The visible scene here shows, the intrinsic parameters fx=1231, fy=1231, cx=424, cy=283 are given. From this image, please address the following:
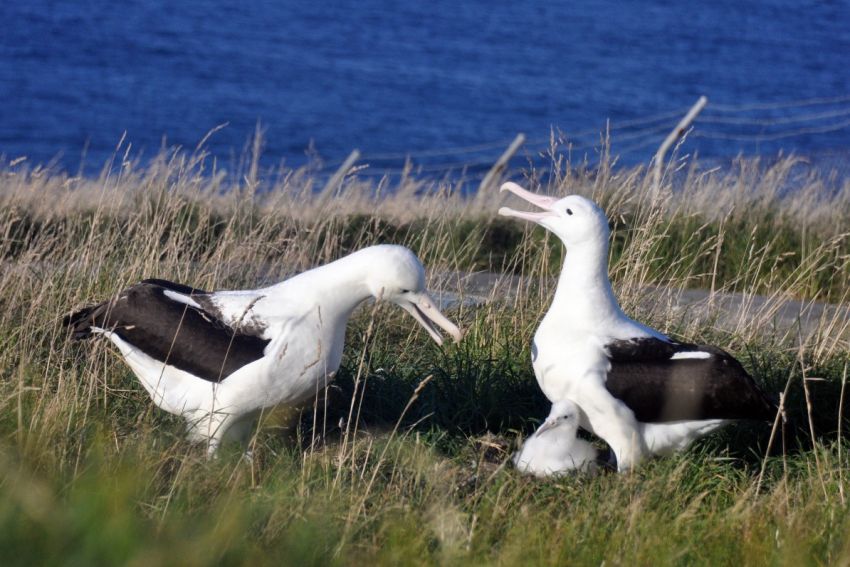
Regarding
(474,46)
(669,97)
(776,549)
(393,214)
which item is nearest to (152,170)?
(393,214)

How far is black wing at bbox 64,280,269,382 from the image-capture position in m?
4.06

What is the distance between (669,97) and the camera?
104 ft

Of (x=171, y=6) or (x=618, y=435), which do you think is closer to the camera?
(x=618, y=435)

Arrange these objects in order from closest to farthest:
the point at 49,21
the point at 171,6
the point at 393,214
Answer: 1. the point at 393,214
2. the point at 49,21
3. the point at 171,6

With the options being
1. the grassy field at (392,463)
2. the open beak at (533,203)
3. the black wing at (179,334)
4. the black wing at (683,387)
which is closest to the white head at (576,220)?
the open beak at (533,203)

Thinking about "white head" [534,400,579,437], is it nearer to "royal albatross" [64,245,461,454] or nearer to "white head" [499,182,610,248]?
"royal albatross" [64,245,461,454]

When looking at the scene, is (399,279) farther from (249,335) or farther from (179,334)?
(179,334)

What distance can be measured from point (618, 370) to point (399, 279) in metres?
0.82

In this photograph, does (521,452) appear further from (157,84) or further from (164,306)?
(157,84)

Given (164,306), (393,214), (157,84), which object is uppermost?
(164,306)

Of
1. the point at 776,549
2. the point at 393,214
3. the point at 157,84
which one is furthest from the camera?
the point at 157,84

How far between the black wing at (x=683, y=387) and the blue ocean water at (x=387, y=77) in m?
14.0

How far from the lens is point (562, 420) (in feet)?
13.7

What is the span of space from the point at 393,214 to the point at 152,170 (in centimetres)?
164
